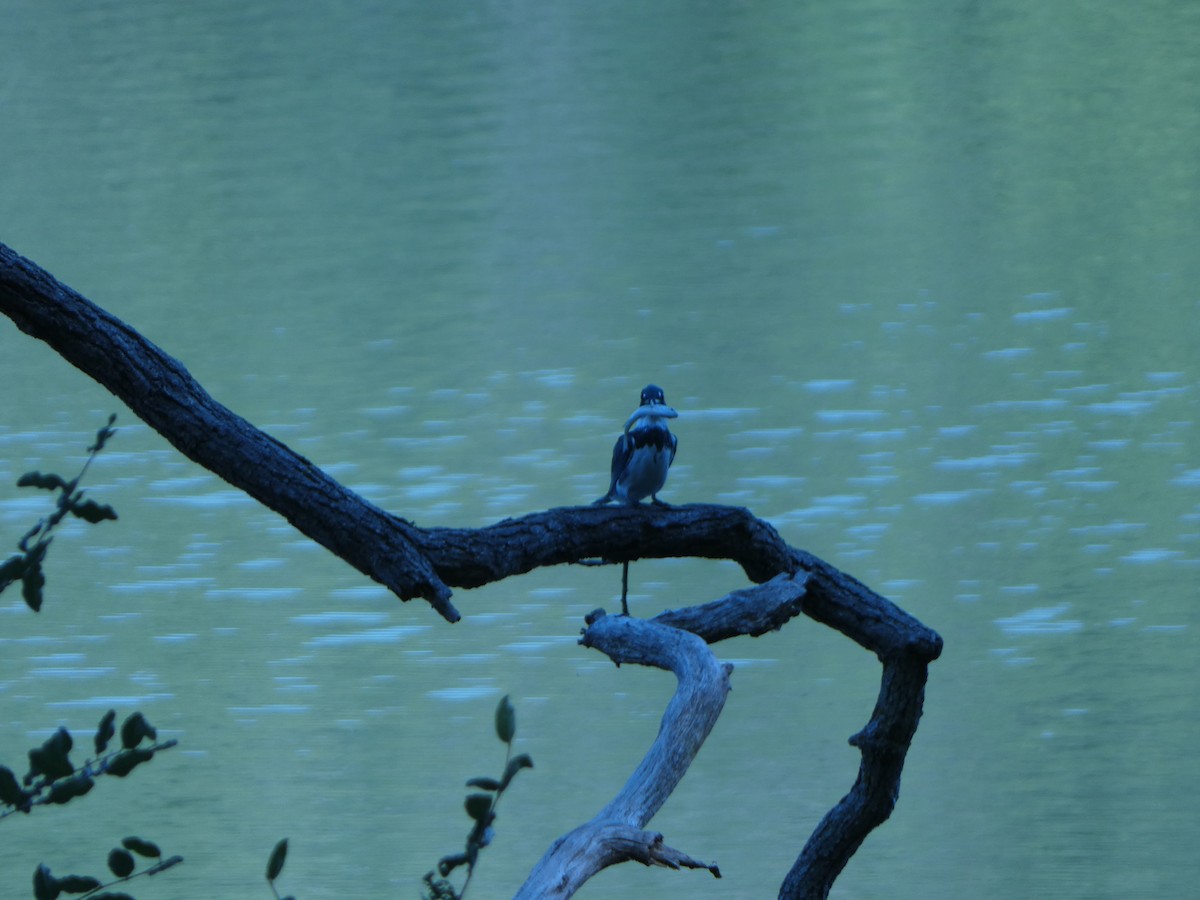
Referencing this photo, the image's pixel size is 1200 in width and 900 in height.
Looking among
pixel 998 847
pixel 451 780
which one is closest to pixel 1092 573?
pixel 998 847

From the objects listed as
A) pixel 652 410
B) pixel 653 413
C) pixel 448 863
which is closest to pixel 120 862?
pixel 448 863

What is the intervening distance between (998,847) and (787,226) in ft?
17.3

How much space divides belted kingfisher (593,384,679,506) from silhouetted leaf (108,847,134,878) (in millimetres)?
1267

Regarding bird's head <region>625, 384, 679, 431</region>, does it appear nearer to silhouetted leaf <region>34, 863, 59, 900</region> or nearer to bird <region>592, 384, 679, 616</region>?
bird <region>592, 384, 679, 616</region>

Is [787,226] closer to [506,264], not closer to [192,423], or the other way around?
[506,264]

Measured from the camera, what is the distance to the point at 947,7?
13.4 metres

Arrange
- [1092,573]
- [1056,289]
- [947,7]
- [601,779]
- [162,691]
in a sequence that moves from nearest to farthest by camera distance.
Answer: [601,779] < [162,691] < [1092,573] < [1056,289] < [947,7]

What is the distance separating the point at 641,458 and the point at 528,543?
2.33ft

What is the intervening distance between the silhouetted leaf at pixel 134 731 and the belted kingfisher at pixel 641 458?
1.25m

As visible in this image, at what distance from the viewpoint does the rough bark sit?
1.63 meters

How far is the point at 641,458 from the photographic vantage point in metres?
2.56

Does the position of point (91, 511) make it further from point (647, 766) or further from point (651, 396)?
point (651, 396)

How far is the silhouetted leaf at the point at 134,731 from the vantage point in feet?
4.27

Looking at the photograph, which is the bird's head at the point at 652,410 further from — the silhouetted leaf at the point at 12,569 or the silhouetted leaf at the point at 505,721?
the silhouetted leaf at the point at 505,721
